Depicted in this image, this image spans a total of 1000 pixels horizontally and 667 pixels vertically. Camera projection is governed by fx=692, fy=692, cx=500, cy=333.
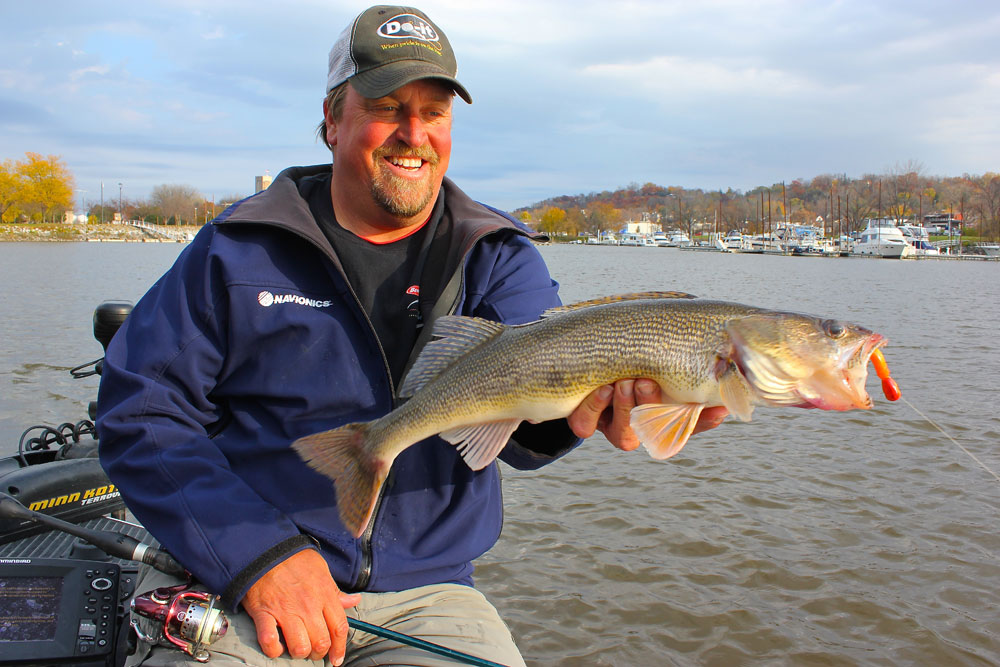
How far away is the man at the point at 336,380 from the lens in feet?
8.21

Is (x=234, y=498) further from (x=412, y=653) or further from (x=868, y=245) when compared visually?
(x=868, y=245)

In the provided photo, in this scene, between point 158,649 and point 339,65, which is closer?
point 158,649

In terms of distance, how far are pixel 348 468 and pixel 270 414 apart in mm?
530

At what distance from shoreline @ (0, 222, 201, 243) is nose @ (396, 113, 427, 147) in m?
78.1

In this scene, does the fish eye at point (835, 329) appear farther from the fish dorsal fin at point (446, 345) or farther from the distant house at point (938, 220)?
the distant house at point (938, 220)

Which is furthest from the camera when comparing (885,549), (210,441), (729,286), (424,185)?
(729,286)

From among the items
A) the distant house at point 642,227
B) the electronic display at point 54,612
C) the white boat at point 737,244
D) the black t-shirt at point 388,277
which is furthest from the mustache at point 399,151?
the distant house at point 642,227

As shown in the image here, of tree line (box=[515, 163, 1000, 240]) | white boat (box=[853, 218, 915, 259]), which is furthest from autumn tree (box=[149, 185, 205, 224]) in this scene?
white boat (box=[853, 218, 915, 259])

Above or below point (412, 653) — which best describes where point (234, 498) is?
above

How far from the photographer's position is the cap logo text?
3180mm

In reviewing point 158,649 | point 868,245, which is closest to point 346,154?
point 158,649

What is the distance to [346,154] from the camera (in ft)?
10.7

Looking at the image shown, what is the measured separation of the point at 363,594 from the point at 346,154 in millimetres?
1963

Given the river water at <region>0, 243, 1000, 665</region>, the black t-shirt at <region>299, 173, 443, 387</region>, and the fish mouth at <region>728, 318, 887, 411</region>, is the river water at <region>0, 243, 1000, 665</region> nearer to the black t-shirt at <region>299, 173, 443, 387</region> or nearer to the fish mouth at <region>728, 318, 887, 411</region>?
the black t-shirt at <region>299, 173, 443, 387</region>
